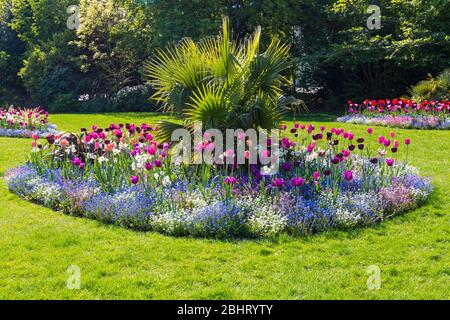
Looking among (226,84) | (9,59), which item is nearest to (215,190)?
(226,84)

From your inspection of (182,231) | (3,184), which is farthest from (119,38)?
(182,231)

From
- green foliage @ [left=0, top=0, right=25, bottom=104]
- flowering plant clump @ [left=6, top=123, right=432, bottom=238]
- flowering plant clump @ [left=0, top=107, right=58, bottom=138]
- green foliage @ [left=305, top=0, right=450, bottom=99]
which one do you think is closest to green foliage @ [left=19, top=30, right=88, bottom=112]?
green foliage @ [left=0, top=0, right=25, bottom=104]

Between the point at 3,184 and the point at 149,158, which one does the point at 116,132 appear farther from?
the point at 3,184

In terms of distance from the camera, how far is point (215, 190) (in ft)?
20.3

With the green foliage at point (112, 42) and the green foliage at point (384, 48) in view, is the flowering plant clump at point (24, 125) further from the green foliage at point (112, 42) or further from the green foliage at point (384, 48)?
the green foliage at point (384, 48)

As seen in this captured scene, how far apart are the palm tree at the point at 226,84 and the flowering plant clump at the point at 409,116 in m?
7.99

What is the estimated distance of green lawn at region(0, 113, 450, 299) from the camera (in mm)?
4133

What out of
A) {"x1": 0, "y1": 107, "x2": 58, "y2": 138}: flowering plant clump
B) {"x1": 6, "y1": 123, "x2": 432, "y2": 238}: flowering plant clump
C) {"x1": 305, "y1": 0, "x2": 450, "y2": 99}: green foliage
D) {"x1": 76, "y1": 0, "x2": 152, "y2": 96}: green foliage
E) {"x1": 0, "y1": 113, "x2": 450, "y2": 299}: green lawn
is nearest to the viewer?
{"x1": 0, "y1": 113, "x2": 450, "y2": 299}: green lawn

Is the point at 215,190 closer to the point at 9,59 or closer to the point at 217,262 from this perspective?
the point at 217,262

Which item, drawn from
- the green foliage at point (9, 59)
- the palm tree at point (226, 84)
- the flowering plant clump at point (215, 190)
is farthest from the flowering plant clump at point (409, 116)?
the green foliage at point (9, 59)

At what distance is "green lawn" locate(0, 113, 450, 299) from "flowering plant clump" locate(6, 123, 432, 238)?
0.23 m

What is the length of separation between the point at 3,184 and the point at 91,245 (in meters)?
3.49

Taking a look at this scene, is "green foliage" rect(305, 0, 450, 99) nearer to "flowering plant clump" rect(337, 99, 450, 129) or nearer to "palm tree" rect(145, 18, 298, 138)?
"flowering plant clump" rect(337, 99, 450, 129)

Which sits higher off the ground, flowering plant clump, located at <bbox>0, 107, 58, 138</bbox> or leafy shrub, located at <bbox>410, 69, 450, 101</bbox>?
leafy shrub, located at <bbox>410, 69, 450, 101</bbox>
